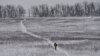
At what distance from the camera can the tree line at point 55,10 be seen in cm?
108

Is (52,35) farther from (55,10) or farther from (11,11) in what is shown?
(11,11)

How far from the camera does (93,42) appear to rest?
105 centimetres

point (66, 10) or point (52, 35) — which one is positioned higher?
point (66, 10)

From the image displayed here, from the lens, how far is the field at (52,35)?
1.02 meters

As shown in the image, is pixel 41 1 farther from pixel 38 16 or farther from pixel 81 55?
pixel 81 55

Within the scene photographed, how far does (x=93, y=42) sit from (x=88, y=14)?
0.50 feet

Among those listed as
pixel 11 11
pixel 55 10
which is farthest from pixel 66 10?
pixel 11 11

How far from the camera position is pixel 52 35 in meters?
1.06

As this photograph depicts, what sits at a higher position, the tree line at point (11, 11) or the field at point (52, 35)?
the tree line at point (11, 11)

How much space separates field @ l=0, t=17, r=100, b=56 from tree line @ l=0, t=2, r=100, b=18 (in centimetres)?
2

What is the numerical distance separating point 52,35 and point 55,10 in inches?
5.4

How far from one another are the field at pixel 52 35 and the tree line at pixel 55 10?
0.08 feet

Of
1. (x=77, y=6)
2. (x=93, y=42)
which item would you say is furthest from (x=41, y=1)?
(x=93, y=42)

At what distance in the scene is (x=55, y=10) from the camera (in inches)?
42.8
